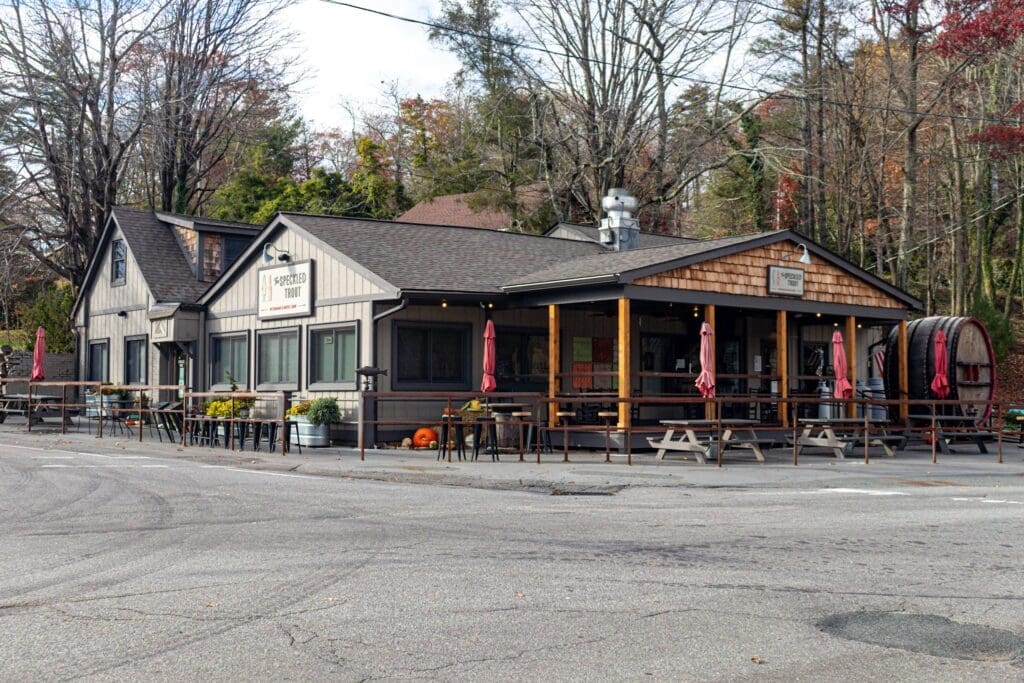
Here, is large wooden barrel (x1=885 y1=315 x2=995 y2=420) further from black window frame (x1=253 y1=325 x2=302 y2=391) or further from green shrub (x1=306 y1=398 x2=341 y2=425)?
black window frame (x1=253 y1=325 x2=302 y2=391)

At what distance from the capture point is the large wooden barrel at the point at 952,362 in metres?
26.5

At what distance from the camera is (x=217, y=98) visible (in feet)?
145


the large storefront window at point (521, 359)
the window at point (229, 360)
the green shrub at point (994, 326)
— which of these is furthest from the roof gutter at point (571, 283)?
the green shrub at point (994, 326)

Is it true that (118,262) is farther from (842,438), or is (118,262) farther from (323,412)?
(842,438)

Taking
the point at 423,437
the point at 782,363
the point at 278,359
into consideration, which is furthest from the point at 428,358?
the point at 782,363

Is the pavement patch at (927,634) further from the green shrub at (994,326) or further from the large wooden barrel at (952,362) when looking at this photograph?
the green shrub at (994,326)

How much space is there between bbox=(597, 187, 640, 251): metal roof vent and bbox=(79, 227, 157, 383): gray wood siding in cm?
1299

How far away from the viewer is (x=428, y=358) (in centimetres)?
2353

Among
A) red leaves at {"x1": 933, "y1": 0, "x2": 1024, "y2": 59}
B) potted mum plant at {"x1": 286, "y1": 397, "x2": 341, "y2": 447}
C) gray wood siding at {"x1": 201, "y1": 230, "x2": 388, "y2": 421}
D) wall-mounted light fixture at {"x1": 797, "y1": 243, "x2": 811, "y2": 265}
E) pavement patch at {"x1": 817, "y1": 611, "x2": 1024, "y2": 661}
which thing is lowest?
pavement patch at {"x1": 817, "y1": 611, "x2": 1024, "y2": 661}

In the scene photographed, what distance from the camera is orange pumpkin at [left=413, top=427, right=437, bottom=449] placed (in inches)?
882

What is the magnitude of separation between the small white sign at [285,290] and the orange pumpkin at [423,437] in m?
4.24

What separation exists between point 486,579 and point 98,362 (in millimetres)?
28496

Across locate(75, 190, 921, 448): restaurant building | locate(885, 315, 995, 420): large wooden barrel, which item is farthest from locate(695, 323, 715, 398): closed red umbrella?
locate(885, 315, 995, 420): large wooden barrel

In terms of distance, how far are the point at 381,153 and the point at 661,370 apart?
3287 centimetres
